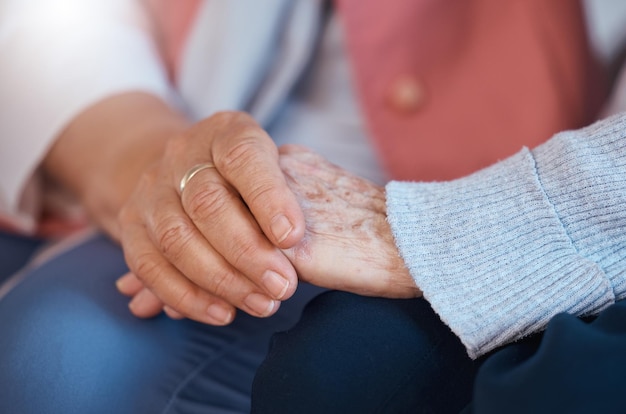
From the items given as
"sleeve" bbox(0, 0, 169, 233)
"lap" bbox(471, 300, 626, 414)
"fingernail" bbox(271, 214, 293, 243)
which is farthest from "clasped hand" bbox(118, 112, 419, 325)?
"sleeve" bbox(0, 0, 169, 233)

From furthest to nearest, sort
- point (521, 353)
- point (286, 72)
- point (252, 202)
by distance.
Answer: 1. point (286, 72)
2. point (252, 202)
3. point (521, 353)

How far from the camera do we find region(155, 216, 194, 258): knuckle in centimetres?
61

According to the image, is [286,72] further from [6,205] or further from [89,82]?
[6,205]

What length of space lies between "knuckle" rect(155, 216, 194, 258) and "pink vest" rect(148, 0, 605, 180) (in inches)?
12.4

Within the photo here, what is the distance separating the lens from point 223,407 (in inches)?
25.4

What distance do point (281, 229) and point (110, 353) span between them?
0.74ft

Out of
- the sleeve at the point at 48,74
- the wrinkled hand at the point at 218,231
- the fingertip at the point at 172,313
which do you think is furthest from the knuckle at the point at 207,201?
the sleeve at the point at 48,74

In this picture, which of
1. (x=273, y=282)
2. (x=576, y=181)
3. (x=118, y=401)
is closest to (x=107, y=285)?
(x=118, y=401)

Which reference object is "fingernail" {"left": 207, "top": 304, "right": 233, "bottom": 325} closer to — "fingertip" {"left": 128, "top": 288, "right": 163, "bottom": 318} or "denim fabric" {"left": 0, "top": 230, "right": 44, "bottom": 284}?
"fingertip" {"left": 128, "top": 288, "right": 163, "bottom": 318}

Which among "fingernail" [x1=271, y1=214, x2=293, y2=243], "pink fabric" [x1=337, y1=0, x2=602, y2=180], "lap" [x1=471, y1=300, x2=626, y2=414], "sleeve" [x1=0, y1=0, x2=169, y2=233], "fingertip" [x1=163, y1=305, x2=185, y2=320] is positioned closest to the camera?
"lap" [x1=471, y1=300, x2=626, y2=414]

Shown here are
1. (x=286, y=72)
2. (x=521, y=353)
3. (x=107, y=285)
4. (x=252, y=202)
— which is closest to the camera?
(x=521, y=353)

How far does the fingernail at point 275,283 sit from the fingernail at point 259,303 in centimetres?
2

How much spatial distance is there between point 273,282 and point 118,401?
0.19 metres

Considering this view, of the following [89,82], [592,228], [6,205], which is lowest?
Answer: [6,205]
